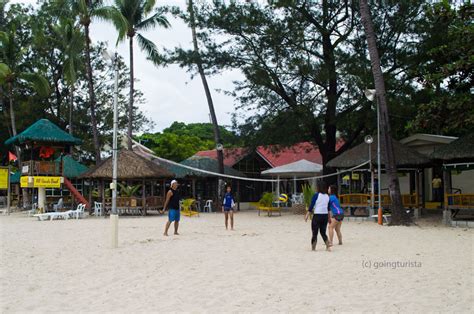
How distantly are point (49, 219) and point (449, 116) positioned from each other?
53.8ft

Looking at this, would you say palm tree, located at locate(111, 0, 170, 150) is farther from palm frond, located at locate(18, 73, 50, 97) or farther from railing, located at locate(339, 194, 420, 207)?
railing, located at locate(339, 194, 420, 207)

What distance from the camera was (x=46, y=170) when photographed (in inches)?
969

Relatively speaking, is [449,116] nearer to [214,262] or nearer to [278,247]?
[278,247]

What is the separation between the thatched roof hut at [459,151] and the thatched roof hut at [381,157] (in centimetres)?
208

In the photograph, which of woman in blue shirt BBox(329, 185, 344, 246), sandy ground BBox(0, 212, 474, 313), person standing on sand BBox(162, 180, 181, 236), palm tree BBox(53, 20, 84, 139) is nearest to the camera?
sandy ground BBox(0, 212, 474, 313)

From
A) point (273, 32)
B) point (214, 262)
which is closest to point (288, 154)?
point (273, 32)

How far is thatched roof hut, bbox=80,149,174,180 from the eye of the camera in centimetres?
2314

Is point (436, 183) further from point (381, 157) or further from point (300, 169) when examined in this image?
point (300, 169)

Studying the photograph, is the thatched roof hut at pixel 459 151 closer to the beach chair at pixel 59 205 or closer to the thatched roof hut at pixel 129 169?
the thatched roof hut at pixel 129 169

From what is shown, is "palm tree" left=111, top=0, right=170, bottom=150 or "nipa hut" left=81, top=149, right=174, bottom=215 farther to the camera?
"palm tree" left=111, top=0, right=170, bottom=150

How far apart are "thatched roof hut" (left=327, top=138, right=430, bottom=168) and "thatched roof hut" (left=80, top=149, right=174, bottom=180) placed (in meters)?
8.54

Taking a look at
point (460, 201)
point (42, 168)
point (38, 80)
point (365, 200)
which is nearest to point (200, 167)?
point (42, 168)

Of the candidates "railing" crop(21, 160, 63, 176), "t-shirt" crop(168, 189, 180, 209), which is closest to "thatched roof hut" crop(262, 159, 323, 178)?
"railing" crop(21, 160, 63, 176)

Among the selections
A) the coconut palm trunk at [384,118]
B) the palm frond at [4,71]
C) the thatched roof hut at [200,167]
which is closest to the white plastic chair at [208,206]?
the thatched roof hut at [200,167]
